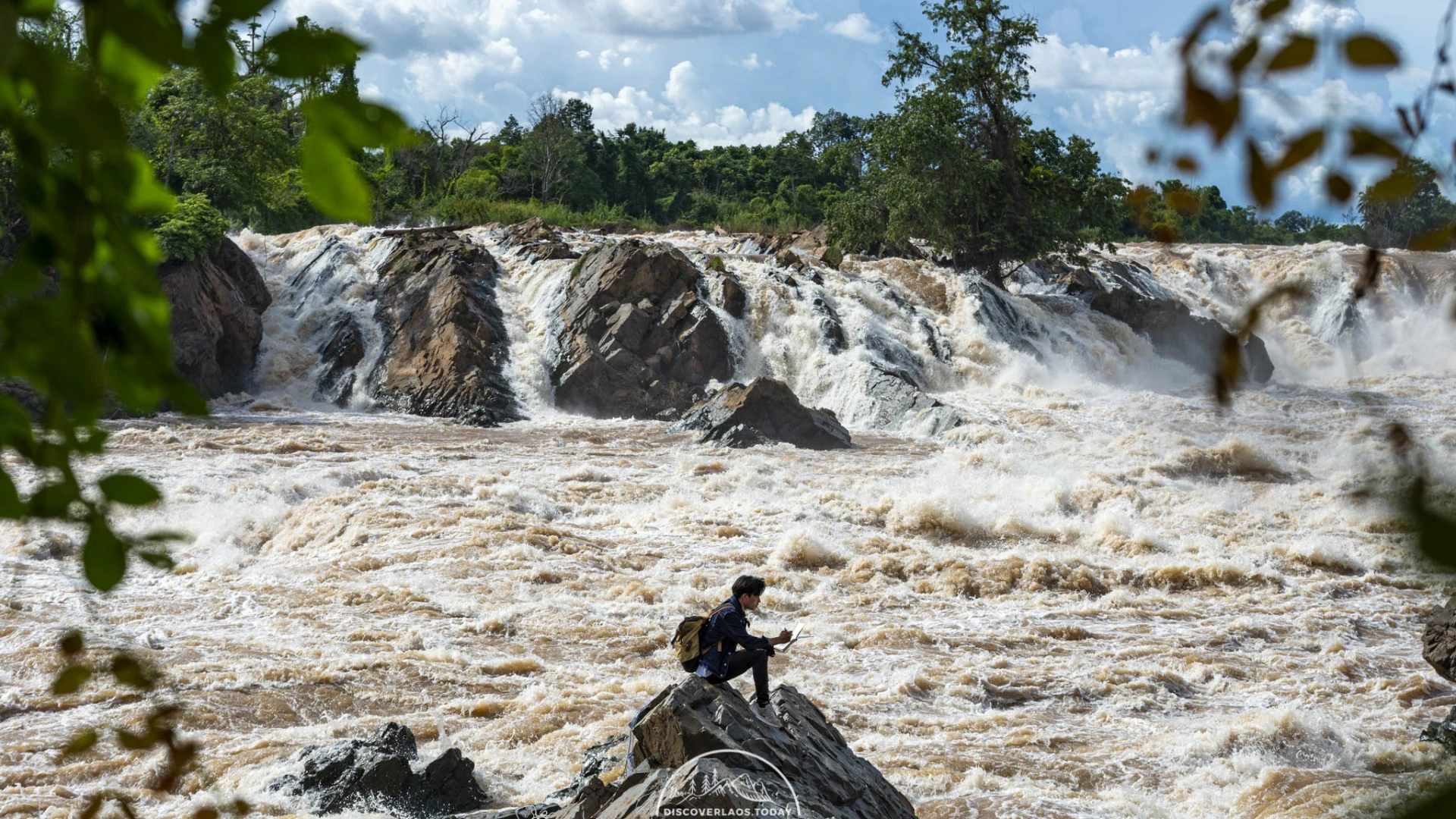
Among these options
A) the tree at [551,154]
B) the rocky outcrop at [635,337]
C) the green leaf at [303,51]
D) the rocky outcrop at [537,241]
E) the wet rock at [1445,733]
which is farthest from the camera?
the tree at [551,154]

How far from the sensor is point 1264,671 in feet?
28.0

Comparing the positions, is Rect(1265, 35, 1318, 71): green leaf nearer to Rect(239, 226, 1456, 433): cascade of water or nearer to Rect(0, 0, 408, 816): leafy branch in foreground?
Rect(0, 0, 408, 816): leafy branch in foreground

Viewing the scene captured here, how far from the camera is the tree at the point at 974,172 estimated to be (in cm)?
2514

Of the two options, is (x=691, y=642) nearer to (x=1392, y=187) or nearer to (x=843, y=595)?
(x=1392, y=187)

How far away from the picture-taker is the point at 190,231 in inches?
776

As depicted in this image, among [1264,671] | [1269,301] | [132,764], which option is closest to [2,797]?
[132,764]

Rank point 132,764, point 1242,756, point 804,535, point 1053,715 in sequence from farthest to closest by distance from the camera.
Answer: point 804,535, point 1053,715, point 1242,756, point 132,764

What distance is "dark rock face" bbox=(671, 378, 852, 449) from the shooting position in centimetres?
1608

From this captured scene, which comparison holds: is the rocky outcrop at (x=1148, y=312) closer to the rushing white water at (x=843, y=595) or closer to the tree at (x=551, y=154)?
the rushing white water at (x=843, y=595)

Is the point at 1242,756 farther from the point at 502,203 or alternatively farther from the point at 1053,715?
the point at 502,203


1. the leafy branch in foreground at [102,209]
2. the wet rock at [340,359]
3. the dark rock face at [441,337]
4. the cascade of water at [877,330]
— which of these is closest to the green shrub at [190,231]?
the cascade of water at [877,330]

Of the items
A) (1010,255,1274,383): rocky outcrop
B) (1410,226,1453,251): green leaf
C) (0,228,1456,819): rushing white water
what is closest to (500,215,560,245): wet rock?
(0,228,1456,819): rushing white water

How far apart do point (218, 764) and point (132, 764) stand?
1.44 feet

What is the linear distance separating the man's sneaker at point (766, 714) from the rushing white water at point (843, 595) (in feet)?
5.87
